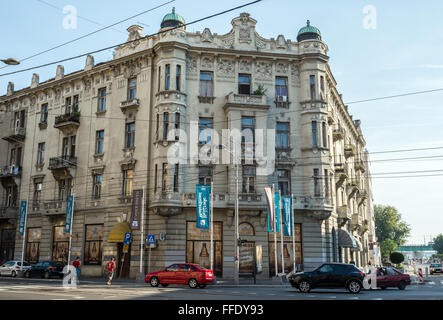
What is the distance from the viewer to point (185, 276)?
23984 mm

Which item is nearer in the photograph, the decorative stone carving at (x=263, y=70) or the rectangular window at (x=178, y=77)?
the rectangular window at (x=178, y=77)

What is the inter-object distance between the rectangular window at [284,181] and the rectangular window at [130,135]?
13.1 metres

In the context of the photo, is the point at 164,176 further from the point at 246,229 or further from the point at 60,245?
the point at 60,245

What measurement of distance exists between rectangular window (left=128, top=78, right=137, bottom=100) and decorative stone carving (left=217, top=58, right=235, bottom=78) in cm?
772

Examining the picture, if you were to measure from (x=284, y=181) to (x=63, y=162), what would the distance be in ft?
67.9

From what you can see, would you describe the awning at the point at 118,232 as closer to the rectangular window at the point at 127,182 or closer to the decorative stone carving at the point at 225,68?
the rectangular window at the point at 127,182

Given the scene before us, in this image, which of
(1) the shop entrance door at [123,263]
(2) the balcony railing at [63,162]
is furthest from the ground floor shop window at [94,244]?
(2) the balcony railing at [63,162]

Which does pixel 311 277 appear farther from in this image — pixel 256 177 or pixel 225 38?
pixel 225 38

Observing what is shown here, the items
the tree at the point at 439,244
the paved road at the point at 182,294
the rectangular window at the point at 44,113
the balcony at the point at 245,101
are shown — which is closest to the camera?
the paved road at the point at 182,294

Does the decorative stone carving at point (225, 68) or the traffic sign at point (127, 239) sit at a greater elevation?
the decorative stone carving at point (225, 68)

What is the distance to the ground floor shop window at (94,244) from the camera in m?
34.8

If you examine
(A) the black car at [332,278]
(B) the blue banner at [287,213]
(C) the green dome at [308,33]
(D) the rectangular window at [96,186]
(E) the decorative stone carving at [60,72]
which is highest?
(C) the green dome at [308,33]
